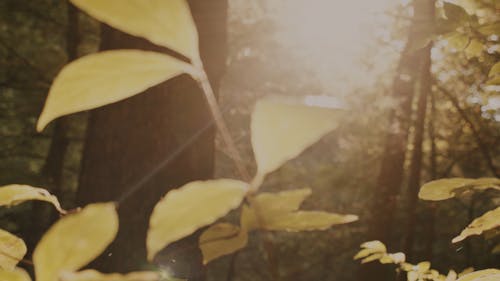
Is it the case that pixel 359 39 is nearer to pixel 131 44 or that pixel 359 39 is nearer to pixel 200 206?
pixel 131 44

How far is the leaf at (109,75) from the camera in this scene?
0.29 m

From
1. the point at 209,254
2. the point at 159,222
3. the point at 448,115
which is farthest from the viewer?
the point at 448,115

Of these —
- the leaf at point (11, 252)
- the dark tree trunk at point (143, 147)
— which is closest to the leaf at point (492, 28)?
the leaf at point (11, 252)

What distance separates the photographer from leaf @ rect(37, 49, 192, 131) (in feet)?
0.97

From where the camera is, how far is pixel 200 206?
28 centimetres

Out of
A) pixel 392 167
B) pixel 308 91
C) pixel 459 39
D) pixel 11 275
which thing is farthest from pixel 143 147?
pixel 308 91

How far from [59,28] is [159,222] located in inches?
283

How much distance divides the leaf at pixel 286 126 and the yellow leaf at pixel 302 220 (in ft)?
0.20

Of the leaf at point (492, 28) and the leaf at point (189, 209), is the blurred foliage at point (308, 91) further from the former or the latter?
the leaf at point (189, 209)

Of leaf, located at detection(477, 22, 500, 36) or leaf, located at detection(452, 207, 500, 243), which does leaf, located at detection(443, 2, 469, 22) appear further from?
leaf, located at detection(452, 207, 500, 243)

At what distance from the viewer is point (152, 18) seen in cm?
28

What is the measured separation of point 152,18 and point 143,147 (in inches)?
54.0

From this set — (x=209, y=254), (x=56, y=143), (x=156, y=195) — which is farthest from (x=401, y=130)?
(x=209, y=254)

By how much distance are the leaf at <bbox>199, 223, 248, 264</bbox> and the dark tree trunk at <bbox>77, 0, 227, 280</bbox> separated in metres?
1.18
